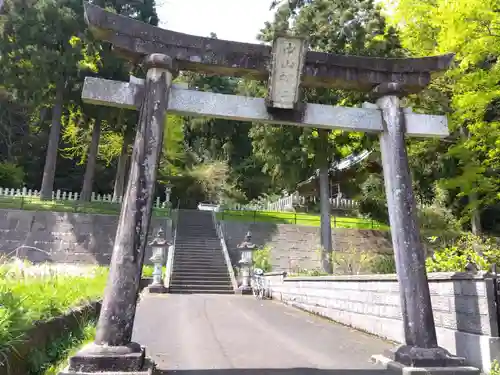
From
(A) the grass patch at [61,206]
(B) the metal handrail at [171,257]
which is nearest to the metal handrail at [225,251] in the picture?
(B) the metal handrail at [171,257]

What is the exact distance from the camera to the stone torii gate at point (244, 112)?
4.68 metres

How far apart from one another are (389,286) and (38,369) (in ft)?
17.9

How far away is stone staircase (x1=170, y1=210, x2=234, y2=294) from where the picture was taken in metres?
16.7

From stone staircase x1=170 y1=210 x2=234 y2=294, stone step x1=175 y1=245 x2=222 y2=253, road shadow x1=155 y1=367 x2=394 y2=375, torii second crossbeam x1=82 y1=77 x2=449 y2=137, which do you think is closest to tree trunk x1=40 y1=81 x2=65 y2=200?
stone staircase x1=170 y1=210 x2=234 y2=294

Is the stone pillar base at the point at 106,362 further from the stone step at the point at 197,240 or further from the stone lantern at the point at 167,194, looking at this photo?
the stone lantern at the point at 167,194

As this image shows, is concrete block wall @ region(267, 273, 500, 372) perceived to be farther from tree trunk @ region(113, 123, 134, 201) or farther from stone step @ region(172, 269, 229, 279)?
tree trunk @ region(113, 123, 134, 201)

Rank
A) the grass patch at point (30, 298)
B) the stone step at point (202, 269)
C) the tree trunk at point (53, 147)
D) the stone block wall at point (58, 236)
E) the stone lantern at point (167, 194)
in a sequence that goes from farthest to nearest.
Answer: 1. the stone lantern at point (167, 194)
2. the tree trunk at point (53, 147)
3. the stone block wall at point (58, 236)
4. the stone step at point (202, 269)
5. the grass patch at point (30, 298)

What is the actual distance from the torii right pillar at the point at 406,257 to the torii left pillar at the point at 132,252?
3108mm

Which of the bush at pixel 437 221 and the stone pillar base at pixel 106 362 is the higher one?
the bush at pixel 437 221

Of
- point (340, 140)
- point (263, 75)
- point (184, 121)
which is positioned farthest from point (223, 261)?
point (184, 121)

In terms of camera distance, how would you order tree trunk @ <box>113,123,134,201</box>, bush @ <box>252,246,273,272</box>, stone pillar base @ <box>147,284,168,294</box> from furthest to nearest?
tree trunk @ <box>113,123,134,201</box>
bush @ <box>252,246,273,272</box>
stone pillar base @ <box>147,284,168,294</box>

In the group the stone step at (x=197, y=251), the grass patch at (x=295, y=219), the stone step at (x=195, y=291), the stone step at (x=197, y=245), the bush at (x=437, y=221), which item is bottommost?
the stone step at (x=195, y=291)

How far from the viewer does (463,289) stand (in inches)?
212

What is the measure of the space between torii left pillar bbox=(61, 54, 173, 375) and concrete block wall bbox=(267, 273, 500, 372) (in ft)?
13.0
